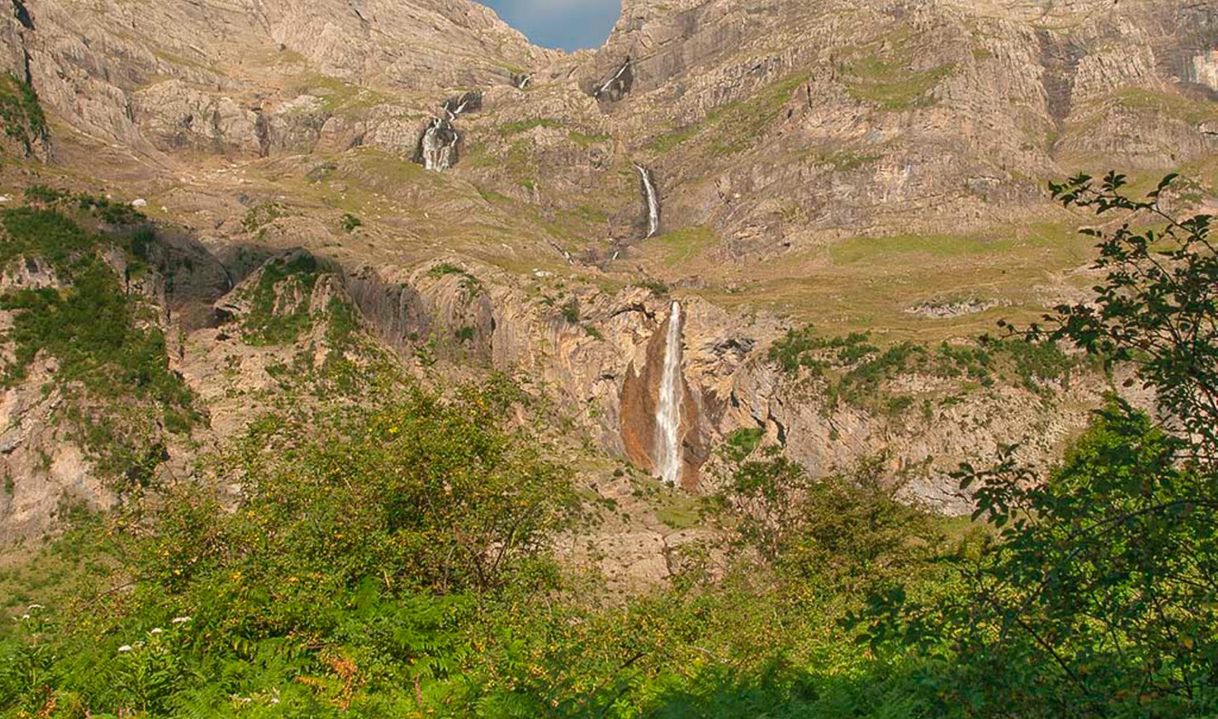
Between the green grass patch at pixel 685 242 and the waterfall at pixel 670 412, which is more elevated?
the green grass patch at pixel 685 242

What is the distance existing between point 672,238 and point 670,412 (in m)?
83.9

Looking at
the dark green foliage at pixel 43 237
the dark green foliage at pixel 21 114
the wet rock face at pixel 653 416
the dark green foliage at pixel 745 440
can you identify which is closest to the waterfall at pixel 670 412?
the wet rock face at pixel 653 416

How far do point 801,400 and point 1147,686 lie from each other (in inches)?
3571

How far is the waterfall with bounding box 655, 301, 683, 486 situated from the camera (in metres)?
101

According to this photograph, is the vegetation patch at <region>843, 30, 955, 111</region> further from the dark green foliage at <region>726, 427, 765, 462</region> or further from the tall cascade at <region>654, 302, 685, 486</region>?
the dark green foliage at <region>726, 427, 765, 462</region>

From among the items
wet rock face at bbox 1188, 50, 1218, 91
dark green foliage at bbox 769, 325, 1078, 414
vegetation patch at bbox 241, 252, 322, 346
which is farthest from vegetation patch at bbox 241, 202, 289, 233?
wet rock face at bbox 1188, 50, 1218, 91

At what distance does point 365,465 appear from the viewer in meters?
18.3

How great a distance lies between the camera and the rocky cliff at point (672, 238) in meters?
89.5

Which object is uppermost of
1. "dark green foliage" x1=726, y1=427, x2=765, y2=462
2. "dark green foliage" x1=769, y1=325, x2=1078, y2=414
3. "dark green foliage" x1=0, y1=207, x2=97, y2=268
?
"dark green foliage" x1=0, y1=207, x2=97, y2=268

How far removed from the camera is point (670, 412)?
104375 millimetres

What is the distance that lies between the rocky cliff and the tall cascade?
95 cm

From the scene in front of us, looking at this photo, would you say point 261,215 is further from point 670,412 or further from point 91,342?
point 670,412

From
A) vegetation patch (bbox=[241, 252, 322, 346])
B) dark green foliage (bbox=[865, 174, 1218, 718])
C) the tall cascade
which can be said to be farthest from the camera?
the tall cascade

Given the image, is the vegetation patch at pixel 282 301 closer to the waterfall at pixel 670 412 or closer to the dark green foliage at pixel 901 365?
the waterfall at pixel 670 412
